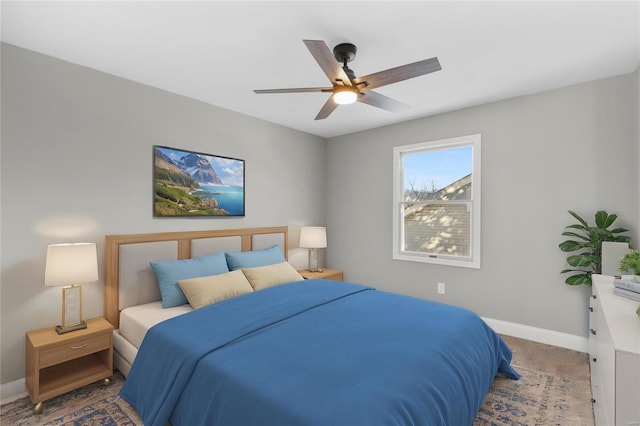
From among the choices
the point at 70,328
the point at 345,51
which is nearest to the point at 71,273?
the point at 70,328

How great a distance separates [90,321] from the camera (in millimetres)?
2543

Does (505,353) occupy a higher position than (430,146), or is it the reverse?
(430,146)

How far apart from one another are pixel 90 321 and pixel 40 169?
1.25 m

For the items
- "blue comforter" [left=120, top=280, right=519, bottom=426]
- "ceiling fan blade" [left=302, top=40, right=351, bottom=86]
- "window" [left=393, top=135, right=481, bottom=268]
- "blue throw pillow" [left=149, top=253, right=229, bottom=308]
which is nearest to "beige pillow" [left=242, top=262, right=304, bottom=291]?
"blue throw pillow" [left=149, top=253, right=229, bottom=308]

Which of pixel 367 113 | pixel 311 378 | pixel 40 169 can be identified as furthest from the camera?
pixel 367 113

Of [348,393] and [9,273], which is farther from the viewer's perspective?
[9,273]

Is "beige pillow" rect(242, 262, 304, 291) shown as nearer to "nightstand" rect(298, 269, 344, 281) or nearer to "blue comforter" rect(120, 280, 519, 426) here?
"blue comforter" rect(120, 280, 519, 426)

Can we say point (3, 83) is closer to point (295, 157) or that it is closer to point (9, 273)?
point (9, 273)

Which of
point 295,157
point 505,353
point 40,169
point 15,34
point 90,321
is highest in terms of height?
point 15,34

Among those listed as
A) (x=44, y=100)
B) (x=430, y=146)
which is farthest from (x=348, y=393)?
(x=430, y=146)

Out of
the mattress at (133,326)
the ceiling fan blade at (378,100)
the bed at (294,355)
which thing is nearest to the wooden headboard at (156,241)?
the bed at (294,355)

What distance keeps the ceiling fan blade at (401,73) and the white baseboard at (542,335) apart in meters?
2.89

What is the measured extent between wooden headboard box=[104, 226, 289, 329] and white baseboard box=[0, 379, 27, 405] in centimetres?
66

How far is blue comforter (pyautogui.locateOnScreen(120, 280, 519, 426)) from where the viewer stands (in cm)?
135
